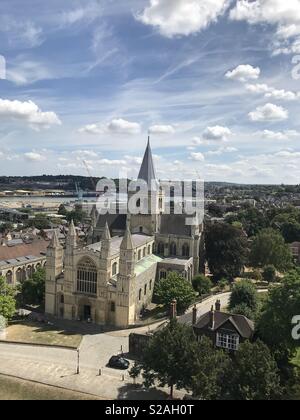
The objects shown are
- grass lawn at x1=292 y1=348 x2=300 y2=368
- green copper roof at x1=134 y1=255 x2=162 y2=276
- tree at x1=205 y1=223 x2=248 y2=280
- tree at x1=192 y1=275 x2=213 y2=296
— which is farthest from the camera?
tree at x1=205 y1=223 x2=248 y2=280

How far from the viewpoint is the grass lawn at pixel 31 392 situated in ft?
112

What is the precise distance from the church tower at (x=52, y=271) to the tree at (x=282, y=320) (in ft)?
98.9

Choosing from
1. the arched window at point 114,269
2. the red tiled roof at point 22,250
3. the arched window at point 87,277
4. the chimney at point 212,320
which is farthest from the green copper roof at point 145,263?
the red tiled roof at point 22,250

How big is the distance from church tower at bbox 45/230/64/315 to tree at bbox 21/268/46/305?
226cm

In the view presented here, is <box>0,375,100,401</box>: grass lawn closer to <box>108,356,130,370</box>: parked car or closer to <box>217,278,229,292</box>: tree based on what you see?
<box>108,356,130,370</box>: parked car

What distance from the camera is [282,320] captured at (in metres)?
34.8

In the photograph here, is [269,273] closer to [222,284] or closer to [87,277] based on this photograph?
[222,284]

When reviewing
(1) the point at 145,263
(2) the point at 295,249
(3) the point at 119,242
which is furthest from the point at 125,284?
(2) the point at 295,249

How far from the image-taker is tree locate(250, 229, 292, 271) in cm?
7644

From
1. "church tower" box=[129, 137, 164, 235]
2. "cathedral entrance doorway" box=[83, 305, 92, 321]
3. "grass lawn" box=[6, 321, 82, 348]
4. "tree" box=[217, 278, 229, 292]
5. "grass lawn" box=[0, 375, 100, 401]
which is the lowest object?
"grass lawn" box=[0, 375, 100, 401]

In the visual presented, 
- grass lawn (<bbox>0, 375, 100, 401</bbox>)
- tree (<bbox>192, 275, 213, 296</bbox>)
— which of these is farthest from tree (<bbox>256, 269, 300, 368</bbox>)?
tree (<bbox>192, 275, 213, 296</bbox>)

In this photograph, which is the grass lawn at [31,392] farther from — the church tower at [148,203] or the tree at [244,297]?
the church tower at [148,203]

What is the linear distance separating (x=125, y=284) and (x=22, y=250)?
32.9 metres

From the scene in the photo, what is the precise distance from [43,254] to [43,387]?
45531 mm
